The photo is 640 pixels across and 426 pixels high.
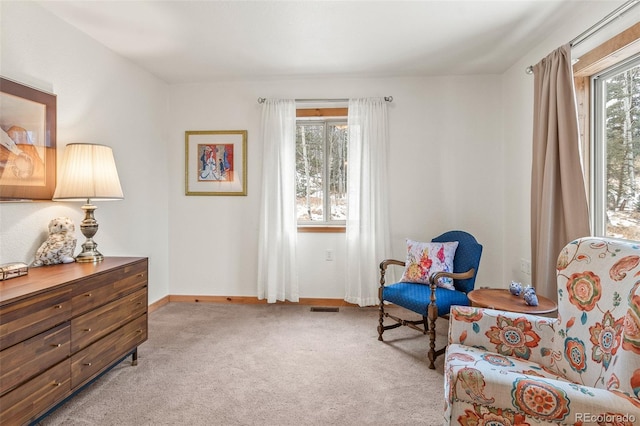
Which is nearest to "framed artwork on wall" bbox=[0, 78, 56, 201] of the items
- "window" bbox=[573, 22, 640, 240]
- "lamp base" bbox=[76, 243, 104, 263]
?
"lamp base" bbox=[76, 243, 104, 263]

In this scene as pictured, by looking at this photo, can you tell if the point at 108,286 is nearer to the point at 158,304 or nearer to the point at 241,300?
the point at 158,304

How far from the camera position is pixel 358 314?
3.42 m

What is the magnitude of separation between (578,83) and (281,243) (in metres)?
2.87

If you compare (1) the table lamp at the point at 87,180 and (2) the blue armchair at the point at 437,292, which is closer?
(1) the table lamp at the point at 87,180

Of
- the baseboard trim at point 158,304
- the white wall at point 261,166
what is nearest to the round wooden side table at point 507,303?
the white wall at point 261,166

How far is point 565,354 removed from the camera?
1.49m

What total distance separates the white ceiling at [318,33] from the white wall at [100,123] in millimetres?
174

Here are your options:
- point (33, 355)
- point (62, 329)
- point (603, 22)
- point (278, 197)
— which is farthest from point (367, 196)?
point (33, 355)

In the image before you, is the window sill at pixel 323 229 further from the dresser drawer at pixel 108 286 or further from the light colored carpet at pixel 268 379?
the dresser drawer at pixel 108 286

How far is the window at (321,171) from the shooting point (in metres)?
3.73

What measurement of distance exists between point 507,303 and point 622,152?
126 cm

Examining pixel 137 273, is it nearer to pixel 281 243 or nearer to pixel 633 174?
pixel 281 243

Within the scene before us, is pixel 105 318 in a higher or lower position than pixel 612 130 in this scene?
lower

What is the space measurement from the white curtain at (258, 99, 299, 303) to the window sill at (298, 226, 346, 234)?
0.15 m
